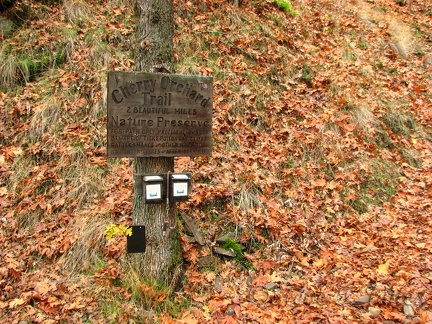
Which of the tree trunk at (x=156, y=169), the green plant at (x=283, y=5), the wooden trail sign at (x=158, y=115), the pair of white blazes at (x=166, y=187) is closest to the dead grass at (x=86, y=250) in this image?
the tree trunk at (x=156, y=169)

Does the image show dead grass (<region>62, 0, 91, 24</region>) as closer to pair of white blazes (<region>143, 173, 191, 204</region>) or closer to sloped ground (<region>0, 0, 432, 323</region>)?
sloped ground (<region>0, 0, 432, 323</region>)

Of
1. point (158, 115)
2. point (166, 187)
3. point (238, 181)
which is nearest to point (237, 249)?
point (238, 181)

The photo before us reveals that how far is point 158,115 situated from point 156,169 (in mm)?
609

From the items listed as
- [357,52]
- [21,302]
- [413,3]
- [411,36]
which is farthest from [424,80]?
[21,302]

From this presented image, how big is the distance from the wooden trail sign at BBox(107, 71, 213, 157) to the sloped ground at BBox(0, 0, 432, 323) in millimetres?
1385

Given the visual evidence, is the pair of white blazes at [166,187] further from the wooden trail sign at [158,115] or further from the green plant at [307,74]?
the green plant at [307,74]

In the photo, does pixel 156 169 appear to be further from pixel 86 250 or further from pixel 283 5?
pixel 283 5

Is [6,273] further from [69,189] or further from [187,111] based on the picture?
[187,111]

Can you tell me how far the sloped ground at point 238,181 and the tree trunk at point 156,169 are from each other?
0.25 m

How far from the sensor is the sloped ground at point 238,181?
13.0 ft

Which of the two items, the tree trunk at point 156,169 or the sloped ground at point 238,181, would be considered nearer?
the tree trunk at point 156,169

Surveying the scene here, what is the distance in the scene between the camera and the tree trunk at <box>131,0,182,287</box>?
12.4ft

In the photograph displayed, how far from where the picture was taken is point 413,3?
16.1m

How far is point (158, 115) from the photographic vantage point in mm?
3773
